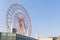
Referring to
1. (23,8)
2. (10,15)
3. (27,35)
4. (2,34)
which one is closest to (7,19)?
(10,15)

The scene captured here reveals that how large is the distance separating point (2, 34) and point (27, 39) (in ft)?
43.6

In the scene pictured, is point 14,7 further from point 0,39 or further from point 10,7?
point 0,39

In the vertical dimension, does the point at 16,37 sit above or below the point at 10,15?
below

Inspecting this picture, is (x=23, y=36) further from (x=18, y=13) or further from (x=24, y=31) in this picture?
(x=18, y=13)

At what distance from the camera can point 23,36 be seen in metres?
71.8

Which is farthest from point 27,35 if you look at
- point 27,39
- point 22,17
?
point 22,17

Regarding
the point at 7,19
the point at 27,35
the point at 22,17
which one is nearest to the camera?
the point at 7,19

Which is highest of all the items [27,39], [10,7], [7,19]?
A: [10,7]

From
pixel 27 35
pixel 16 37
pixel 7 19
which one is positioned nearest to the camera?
pixel 7 19

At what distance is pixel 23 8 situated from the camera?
71.1m

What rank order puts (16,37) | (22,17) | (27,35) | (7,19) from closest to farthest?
1. (7,19)
2. (16,37)
3. (22,17)
4. (27,35)

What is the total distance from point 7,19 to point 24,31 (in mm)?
13151

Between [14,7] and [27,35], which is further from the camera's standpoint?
[27,35]

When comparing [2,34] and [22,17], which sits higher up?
[22,17]
